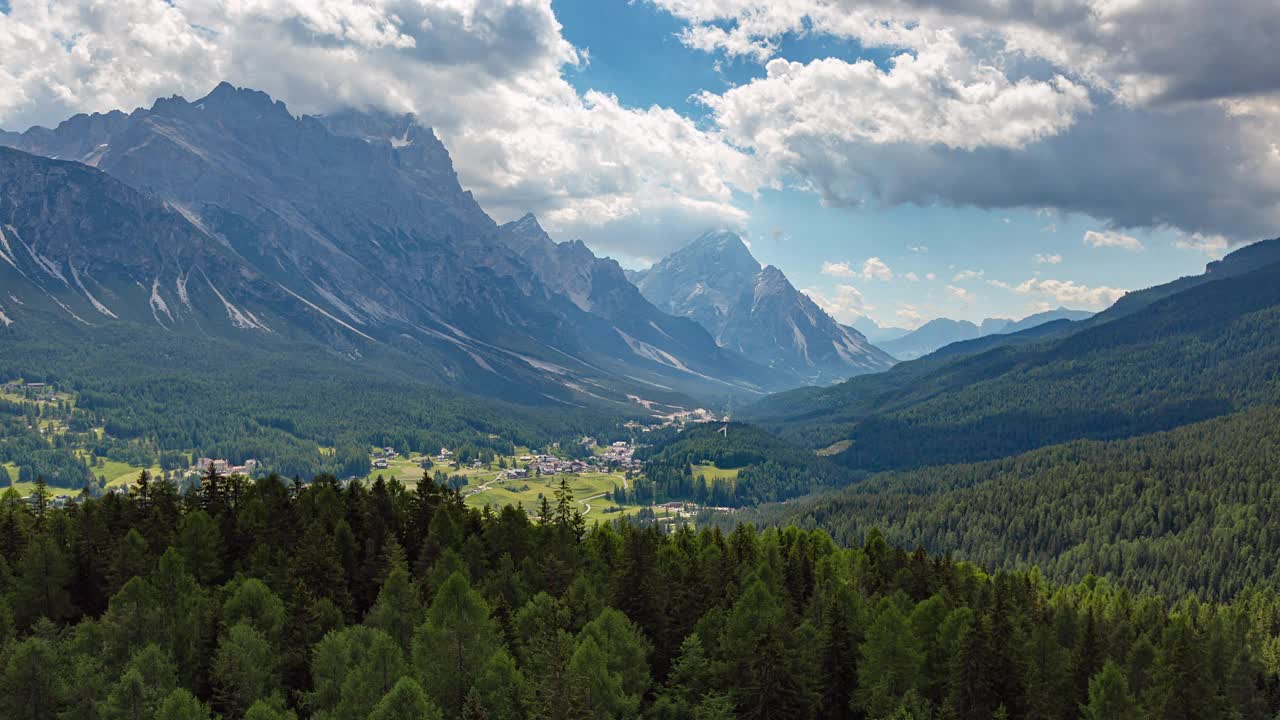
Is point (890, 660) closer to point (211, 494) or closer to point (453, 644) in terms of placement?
point (453, 644)

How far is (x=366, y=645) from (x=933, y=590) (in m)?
64.3

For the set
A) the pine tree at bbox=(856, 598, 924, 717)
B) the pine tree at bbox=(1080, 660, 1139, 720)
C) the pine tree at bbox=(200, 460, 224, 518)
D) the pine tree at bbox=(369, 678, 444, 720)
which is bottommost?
the pine tree at bbox=(1080, 660, 1139, 720)

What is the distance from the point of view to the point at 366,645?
208 feet

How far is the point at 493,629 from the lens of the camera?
64.4 meters

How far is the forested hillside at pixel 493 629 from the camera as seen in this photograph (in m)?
56.7

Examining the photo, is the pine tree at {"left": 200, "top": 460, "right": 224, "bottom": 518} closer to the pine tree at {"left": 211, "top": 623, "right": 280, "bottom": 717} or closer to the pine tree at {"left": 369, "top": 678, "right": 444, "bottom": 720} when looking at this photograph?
the pine tree at {"left": 211, "top": 623, "right": 280, "bottom": 717}

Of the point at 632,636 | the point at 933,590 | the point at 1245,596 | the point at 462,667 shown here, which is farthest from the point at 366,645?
the point at 1245,596

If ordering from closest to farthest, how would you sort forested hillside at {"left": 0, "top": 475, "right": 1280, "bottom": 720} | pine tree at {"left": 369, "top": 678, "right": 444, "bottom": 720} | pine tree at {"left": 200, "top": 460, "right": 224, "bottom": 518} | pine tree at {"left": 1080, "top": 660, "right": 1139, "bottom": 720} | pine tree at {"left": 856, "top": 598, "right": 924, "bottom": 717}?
pine tree at {"left": 369, "top": 678, "right": 444, "bottom": 720} < forested hillside at {"left": 0, "top": 475, "right": 1280, "bottom": 720} < pine tree at {"left": 1080, "top": 660, "right": 1139, "bottom": 720} < pine tree at {"left": 856, "top": 598, "right": 924, "bottom": 717} < pine tree at {"left": 200, "top": 460, "right": 224, "bottom": 518}

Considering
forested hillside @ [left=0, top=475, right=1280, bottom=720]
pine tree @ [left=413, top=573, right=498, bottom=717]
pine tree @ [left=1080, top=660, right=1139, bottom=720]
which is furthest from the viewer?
pine tree @ [left=1080, top=660, right=1139, bottom=720]

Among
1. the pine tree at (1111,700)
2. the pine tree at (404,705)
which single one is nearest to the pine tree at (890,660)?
the pine tree at (1111,700)

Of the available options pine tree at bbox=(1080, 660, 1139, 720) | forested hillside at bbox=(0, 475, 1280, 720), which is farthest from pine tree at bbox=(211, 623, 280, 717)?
pine tree at bbox=(1080, 660, 1139, 720)

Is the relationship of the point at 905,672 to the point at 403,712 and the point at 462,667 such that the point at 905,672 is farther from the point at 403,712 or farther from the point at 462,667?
the point at 403,712

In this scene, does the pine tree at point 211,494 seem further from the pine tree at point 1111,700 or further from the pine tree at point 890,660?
the pine tree at point 1111,700

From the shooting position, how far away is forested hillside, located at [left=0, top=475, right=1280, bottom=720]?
186 ft
